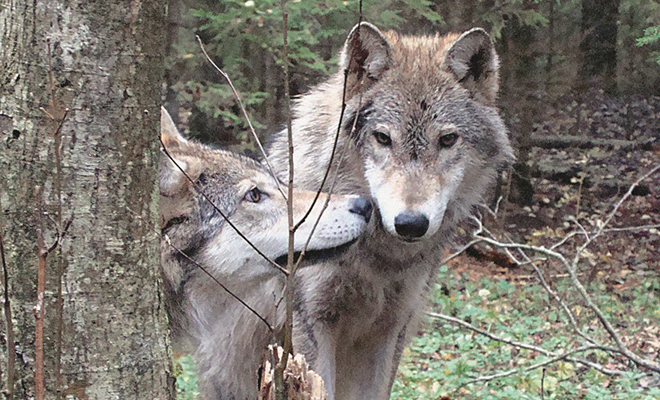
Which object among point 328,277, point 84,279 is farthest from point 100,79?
point 328,277

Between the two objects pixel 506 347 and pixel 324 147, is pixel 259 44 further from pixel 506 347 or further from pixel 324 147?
pixel 506 347

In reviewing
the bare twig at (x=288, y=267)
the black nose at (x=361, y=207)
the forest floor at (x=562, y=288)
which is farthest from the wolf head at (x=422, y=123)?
the bare twig at (x=288, y=267)

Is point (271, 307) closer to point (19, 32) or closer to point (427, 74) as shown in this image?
point (427, 74)

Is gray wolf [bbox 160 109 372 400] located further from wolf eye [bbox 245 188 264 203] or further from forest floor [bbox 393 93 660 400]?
forest floor [bbox 393 93 660 400]

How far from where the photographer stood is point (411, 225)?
3768 millimetres

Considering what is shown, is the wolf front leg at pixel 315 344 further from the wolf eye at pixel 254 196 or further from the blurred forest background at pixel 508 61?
the blurred forest background at pixel 508 61

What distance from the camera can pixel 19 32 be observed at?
2102 millimetres

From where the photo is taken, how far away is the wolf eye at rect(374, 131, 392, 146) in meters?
4.07

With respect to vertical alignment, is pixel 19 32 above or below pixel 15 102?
above

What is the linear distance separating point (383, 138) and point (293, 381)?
6.15 ft

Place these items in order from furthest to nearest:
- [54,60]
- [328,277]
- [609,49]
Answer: [609,49], [328,277], [54,60]

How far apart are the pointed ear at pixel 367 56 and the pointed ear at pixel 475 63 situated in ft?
1.24

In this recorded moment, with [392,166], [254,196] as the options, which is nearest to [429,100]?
[392,166]

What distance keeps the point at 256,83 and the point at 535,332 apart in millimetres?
4080
